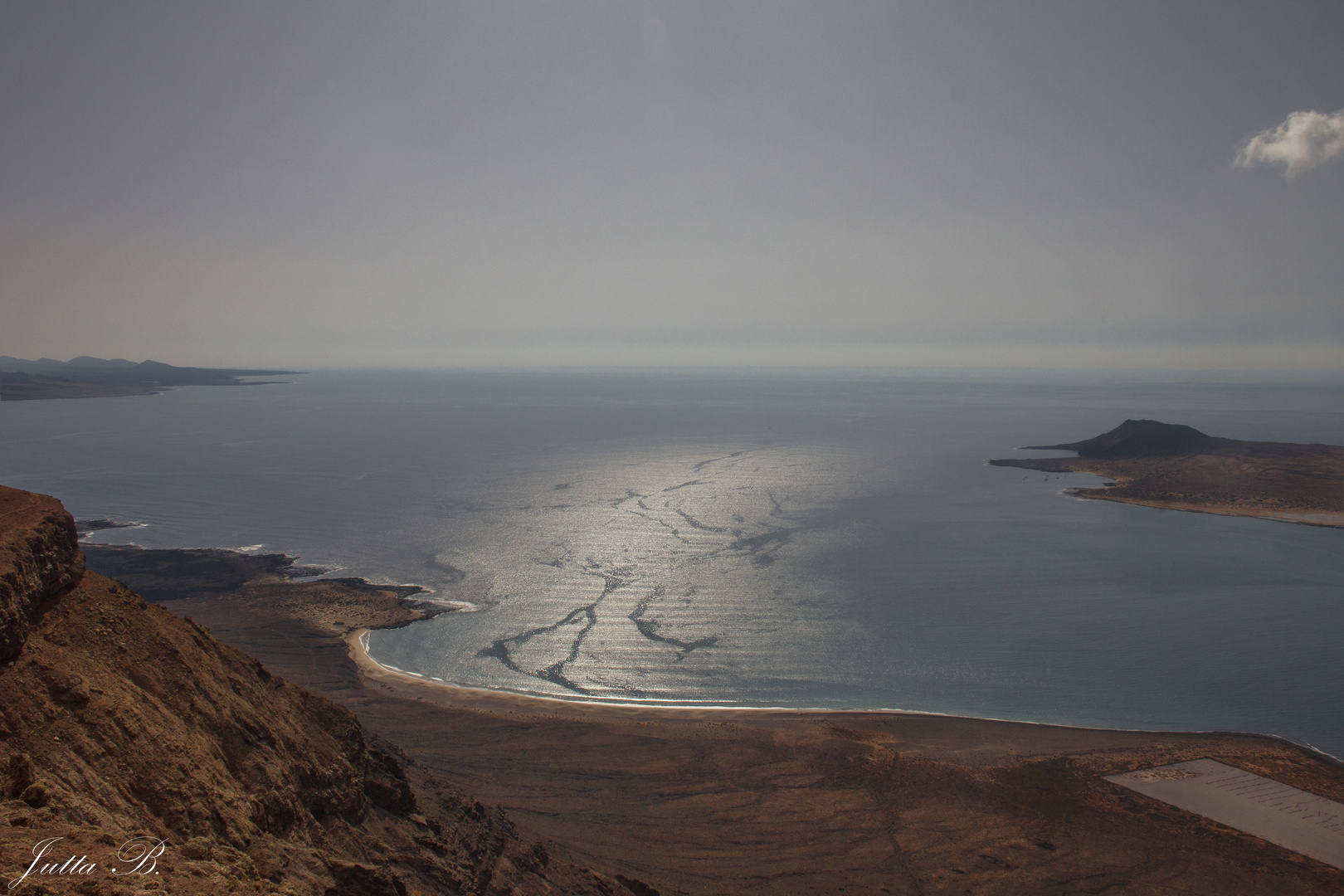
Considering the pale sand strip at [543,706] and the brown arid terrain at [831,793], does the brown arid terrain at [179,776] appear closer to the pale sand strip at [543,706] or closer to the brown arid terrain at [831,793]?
the brown arid terrain at [831,793]

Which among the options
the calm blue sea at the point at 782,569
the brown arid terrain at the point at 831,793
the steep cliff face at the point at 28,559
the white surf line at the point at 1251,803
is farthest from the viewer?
the calm blue sea at the point at 782,569

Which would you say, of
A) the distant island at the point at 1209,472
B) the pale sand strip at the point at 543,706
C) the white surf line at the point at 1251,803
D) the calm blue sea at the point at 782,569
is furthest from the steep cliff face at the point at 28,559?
the distant island at the point at 1209,472

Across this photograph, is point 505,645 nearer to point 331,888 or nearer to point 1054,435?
point 331,888

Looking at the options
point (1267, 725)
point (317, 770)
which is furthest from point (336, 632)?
point (1267, 725)
